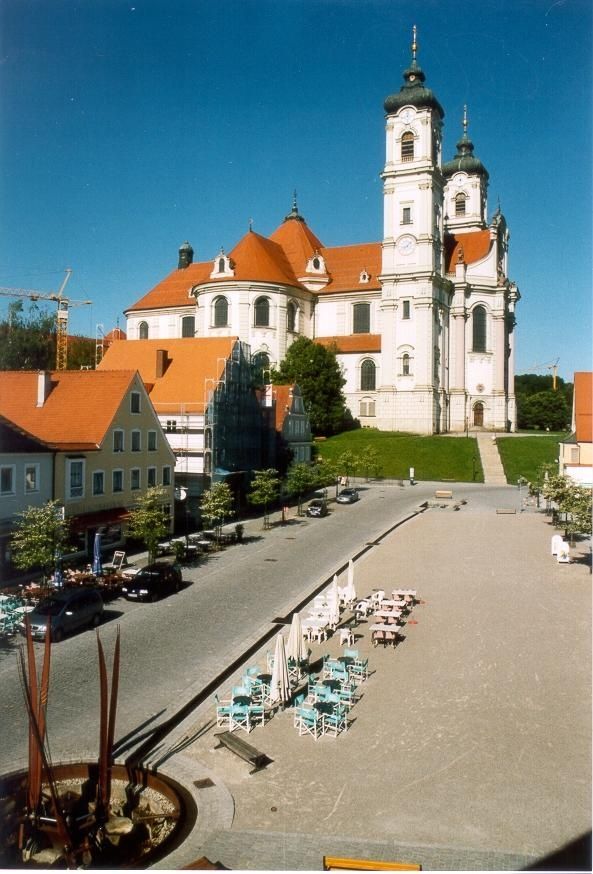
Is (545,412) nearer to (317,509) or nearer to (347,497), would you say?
(347,497)

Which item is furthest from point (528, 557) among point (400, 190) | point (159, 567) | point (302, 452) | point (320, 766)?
point (400, 190)

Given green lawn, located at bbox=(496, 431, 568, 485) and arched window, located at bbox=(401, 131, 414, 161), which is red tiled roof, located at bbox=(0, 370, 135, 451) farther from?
A: arched window, located at bbox=(401, 131, 414, 161)

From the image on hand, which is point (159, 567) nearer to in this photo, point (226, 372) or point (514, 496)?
point (226, 372)

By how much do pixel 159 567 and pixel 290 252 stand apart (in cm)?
6920

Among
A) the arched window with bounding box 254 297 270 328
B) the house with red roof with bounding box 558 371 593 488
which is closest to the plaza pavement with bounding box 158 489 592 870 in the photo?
the house with red roof with bounding box 558 371 593 488

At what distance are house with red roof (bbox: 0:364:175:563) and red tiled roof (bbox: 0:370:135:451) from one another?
0.04m

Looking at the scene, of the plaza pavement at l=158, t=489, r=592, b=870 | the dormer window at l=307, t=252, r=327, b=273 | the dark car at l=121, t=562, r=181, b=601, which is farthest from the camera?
the dormer window at l=307, t=252, r=327, b=273

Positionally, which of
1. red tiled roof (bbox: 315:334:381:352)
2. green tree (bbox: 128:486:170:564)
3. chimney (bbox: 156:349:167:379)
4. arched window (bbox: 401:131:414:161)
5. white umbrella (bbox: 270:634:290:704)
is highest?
arched window (bbox: 401:131:414:161)

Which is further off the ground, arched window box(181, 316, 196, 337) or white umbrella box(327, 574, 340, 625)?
arched window box(181, 316, 196, 337)

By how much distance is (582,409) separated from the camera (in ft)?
111

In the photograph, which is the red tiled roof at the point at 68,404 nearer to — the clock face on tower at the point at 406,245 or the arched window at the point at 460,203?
the clock face on tower at the point at 406,245

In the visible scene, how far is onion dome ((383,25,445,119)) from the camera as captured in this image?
70812mm

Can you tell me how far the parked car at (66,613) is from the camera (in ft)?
59.6

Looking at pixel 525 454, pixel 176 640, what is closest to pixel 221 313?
pixel 525 454
